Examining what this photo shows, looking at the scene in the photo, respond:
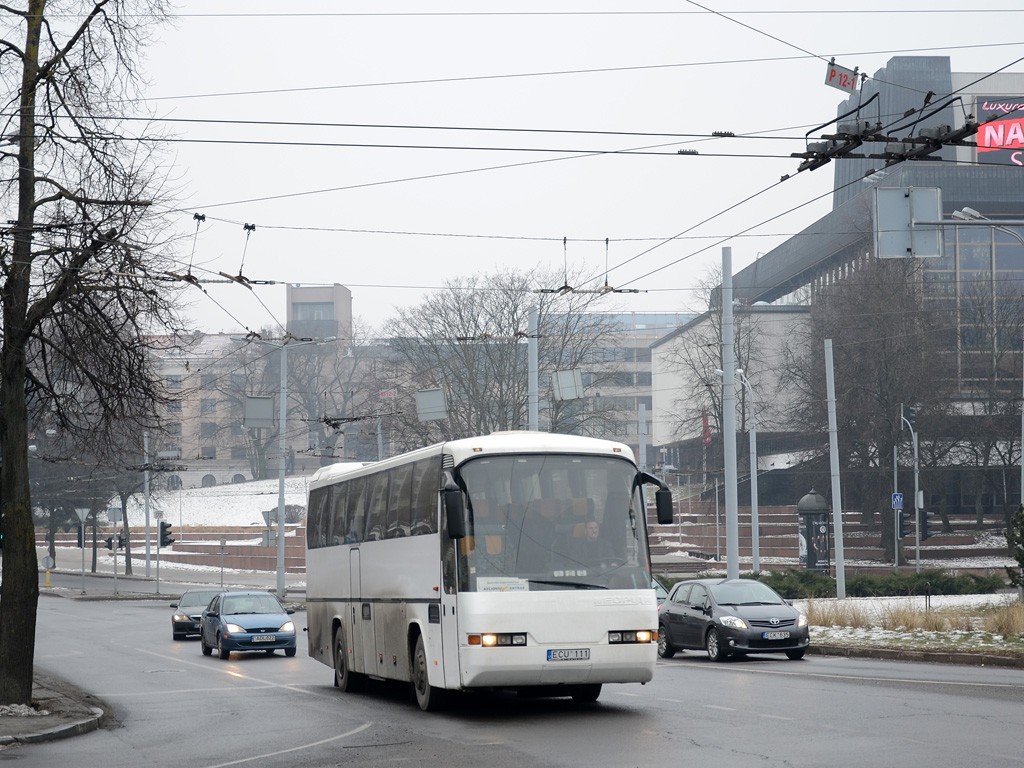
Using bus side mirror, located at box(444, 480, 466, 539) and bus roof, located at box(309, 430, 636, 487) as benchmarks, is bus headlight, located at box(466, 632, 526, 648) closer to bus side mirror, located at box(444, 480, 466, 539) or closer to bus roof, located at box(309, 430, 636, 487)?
bus side mirror, located at box(444, 480, 466, 539)

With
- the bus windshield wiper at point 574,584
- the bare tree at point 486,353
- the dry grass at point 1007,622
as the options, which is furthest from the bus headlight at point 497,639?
the bare tree at point 486,353

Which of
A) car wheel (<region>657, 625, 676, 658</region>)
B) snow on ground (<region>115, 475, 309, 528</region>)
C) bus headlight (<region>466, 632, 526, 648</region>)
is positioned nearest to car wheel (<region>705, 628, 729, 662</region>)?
car wheel (<region>657, 625, 676, 658</region>)

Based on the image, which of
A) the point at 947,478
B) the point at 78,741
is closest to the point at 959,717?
the point at 78,741

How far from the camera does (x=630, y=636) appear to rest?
14.4m

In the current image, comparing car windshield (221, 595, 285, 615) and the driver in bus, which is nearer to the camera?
the driver in bus

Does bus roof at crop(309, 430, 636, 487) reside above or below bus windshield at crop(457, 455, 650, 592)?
above

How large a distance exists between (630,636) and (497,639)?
58.2 inches

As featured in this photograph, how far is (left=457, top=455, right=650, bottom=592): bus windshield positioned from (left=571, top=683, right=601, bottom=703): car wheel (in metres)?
1.91

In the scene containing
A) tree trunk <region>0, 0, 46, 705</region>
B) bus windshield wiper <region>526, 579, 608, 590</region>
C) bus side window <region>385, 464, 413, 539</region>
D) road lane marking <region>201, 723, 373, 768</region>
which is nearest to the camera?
road lane marking <region>201, 723, 373, 768</region>

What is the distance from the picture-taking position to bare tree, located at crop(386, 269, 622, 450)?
57.4 m

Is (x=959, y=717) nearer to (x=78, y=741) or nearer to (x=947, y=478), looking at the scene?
(x=78, y=741)

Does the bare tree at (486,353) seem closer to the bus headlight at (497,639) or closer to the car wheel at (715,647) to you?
the car wheel at (715,647)

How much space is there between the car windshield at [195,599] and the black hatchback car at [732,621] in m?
17.3

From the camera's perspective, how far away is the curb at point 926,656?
20453 millimetres
